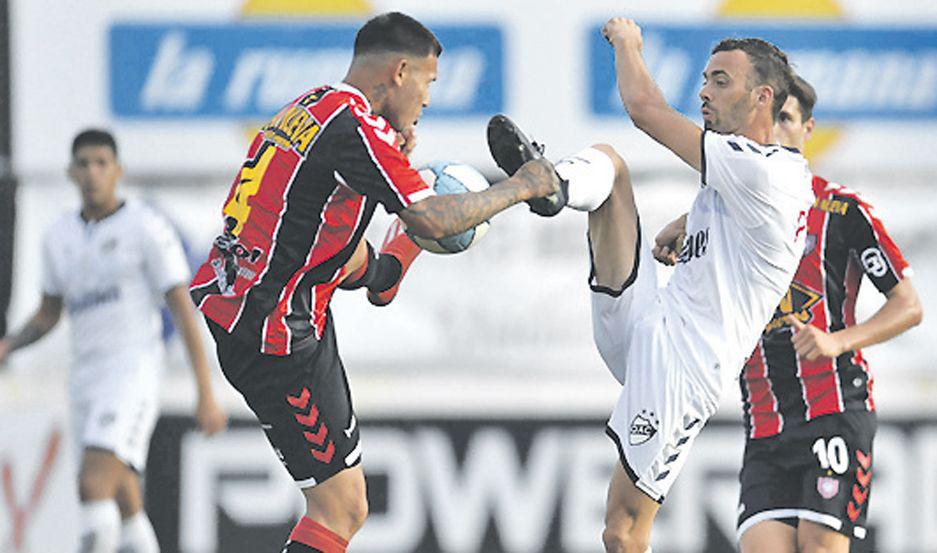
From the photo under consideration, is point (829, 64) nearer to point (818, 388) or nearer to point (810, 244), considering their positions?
point (810, 244)

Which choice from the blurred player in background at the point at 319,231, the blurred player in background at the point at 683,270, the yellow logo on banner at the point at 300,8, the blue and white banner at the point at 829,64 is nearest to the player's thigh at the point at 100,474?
the yellow logo on banner at the point at 300,8

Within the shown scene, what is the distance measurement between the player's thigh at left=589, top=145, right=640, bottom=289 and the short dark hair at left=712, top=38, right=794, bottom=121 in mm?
504

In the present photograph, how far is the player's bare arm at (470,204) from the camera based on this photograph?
5.12m

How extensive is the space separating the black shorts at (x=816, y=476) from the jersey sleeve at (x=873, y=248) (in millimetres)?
495

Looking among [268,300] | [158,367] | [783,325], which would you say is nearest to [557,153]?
[158,367]

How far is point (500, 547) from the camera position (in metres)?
9.16

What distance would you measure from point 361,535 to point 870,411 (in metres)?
3.79

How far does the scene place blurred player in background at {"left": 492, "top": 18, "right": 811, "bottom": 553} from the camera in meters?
5.35

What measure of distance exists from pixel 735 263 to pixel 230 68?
4362 millimetres

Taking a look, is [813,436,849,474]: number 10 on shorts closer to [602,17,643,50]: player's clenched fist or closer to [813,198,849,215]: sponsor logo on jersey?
[813,198,849,215]: sponsor logo on jersey

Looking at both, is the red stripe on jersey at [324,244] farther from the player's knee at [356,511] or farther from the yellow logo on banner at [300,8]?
the yellow logo on banner at [300,8]

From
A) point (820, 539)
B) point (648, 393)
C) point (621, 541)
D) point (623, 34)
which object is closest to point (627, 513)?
point (621, 541)

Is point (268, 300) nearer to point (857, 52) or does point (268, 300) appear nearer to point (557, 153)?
point (557, 153)

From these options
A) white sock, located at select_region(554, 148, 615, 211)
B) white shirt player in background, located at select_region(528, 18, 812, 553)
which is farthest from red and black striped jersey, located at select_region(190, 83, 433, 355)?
white shirt player in background, located at select_region(528, 18, 812, 553)
